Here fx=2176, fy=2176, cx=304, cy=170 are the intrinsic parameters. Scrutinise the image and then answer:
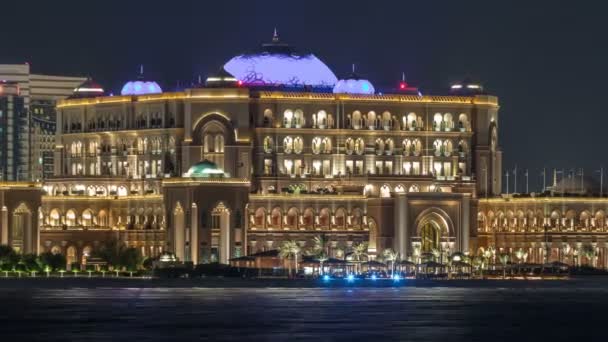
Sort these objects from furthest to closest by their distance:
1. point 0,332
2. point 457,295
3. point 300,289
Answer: point 300,289, point 457,295, point 0,332

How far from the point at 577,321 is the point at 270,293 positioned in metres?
47.1

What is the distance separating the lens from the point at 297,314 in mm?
131750

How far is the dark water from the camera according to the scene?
11206cm

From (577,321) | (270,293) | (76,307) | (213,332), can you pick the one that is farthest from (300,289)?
(213,332)

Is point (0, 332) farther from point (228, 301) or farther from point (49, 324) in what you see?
point (228, 301)

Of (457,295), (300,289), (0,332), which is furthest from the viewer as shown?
(300,289)

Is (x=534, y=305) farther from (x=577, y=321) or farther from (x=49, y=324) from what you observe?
(x=49, y=324)

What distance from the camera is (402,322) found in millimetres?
123812

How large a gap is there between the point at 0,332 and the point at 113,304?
3245cm

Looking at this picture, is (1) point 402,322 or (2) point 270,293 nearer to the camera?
(1) point 402,322

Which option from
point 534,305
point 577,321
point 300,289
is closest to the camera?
point 577,321

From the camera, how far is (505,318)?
130 m

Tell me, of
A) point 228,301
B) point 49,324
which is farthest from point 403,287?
point 49,324

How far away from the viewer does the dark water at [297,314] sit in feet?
368
